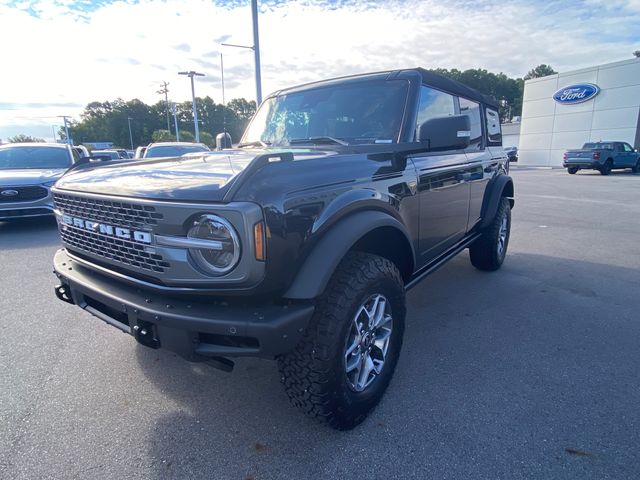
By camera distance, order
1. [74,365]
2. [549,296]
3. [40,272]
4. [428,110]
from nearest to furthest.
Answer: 1. [74,365]
2. [428,110]
3. [549,296]
4. [40,272]

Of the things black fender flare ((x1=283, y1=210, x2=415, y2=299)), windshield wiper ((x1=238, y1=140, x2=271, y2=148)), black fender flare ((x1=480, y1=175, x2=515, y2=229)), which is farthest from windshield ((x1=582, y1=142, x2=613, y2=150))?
black fender flare ((x1=283, y1=210, x2=415, y2=299))

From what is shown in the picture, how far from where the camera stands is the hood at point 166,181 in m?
1.65

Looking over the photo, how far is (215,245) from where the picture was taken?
5.33 ft

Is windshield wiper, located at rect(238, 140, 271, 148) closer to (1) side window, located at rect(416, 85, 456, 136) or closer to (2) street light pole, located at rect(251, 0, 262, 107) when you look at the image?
(1) side window, located at rect(416, 85, 456, 136)

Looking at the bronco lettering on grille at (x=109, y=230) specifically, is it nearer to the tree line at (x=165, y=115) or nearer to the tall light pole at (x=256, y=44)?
the tall light pole at (x=256, y=44)

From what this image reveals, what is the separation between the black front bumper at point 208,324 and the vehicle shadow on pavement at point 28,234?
571cm

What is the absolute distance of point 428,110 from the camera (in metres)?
3.02

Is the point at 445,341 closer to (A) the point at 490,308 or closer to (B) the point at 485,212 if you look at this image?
(A) the point at 490,308

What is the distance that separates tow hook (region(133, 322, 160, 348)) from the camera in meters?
1.78

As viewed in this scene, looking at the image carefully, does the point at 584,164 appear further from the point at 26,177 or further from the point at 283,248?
the point at 283,248

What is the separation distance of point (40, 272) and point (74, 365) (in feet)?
9.07

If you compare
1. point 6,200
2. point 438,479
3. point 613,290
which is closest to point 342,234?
point 438,479

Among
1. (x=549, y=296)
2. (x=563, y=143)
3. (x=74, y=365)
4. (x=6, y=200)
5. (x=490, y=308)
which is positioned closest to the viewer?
(x=74, y=365)

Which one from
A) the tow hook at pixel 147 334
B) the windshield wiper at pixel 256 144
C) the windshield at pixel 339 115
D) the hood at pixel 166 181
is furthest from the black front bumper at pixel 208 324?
the windshield wiper at pixel 256 144
